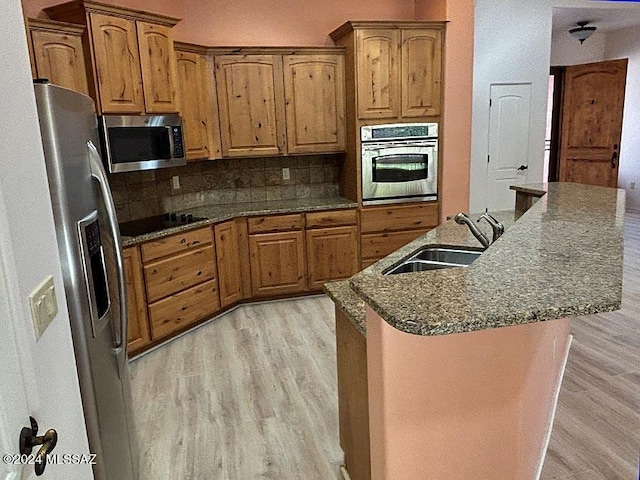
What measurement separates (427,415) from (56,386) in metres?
1.02

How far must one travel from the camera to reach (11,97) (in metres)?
1.10

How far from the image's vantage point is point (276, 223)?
425 centimetres

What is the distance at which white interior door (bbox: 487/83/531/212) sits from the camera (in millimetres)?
5781

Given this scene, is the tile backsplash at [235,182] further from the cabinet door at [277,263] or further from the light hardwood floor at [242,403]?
the light hardwood floor at [242,403]

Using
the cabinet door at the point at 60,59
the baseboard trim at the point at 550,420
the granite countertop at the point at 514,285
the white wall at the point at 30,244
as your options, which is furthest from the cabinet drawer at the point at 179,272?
the baseboard trim at the point at 550,420

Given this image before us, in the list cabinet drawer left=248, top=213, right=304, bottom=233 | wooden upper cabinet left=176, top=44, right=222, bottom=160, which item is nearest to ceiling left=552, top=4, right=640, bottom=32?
cabinet drawer left=248, top=213, right=304, bottom=233

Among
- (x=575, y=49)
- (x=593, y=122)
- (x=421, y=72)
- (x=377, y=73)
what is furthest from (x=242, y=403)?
(x=575, y=49)

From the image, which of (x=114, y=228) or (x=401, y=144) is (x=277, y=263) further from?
(x=114, y=228)

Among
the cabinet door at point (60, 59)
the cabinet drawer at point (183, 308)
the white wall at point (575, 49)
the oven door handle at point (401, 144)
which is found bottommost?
the cabinet drawer at point (183, 308)

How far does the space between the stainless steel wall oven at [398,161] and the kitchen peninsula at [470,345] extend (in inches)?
105

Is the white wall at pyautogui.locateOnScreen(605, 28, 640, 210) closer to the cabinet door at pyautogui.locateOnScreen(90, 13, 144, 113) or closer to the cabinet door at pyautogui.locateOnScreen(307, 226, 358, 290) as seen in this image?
the cabinet door at pyautogui.locateOnScreen(307, 226, 358, 290)

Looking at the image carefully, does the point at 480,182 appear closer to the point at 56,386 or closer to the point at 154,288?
the point at 154,288

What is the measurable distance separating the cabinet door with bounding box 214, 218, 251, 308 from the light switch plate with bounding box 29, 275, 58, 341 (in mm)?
2663

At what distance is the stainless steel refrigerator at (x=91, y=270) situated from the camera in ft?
4.84
